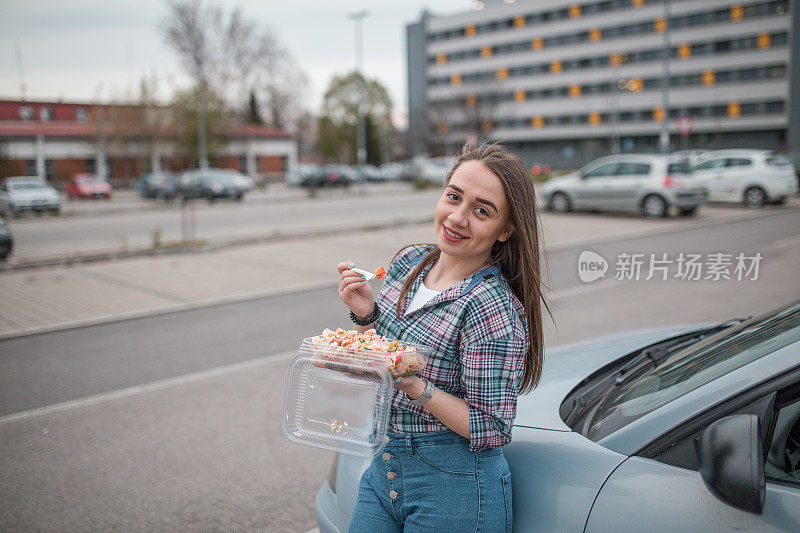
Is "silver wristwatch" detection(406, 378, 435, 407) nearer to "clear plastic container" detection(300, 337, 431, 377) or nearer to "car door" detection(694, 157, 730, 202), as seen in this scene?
"clear plastic container" detection(300, 337, 431, 377)

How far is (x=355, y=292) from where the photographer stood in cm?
197

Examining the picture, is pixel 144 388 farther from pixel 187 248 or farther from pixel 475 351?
pixel 187 248

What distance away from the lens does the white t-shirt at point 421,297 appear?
6.35ft

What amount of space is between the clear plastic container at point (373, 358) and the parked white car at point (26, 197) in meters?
28.4

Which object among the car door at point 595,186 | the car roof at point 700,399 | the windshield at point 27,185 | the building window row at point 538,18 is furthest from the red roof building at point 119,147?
the building window row at point 538,18

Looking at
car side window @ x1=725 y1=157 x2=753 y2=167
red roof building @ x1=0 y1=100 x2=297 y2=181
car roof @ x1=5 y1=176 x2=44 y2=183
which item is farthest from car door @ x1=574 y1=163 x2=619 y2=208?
car roof @ x1=5 y1=176 x2=44 y2=183

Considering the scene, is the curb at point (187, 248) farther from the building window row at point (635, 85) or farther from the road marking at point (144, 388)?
the building window row at point (635, 85)

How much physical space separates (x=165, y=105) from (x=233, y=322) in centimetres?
4489

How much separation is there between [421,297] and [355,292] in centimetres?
20

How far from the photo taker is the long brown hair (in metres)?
1.86

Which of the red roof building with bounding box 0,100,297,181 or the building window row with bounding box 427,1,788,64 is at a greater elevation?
the building window row with bounding box 427,1,788,64

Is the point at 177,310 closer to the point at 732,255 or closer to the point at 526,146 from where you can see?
the point at 732,255

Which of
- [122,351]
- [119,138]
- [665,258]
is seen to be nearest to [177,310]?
[122,351]

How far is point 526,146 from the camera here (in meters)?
83.6
